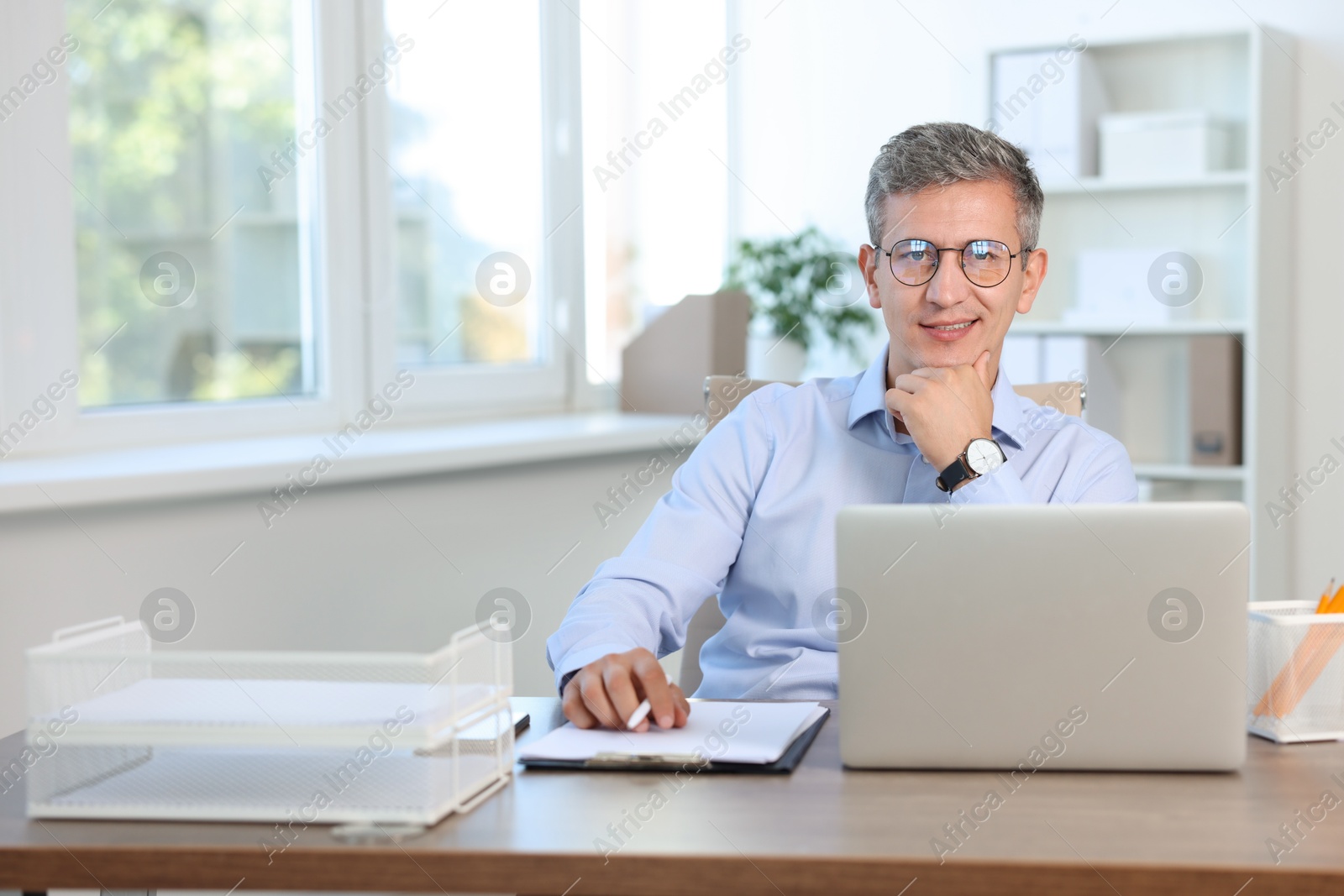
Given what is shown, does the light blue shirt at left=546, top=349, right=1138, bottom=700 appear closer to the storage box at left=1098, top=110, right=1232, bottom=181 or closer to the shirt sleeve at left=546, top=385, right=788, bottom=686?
the shirt sleeve at left=546, top=385, right=788, bottom=686

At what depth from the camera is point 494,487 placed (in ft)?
9.14

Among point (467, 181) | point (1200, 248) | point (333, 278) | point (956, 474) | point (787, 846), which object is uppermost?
point (467, 181)

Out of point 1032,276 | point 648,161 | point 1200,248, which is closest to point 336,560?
point 1032,276

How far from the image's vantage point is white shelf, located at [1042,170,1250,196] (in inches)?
132

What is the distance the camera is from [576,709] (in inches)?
49.7

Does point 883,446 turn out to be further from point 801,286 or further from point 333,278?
point 801,286

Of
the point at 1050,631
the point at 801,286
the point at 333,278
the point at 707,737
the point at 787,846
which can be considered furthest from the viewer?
the point at 801,286

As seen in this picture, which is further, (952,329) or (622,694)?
(952,329)

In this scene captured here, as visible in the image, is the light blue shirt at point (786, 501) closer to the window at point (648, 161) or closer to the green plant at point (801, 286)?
the window at point (648, 161)

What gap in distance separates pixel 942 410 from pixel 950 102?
107 inches

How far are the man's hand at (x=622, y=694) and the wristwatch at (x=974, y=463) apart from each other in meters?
0.43

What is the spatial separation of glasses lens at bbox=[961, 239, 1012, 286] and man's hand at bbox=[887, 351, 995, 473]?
134 millimetres

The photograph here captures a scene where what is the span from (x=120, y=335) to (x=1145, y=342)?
8.91ft

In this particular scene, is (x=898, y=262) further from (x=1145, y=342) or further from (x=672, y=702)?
(x=1145, y=342)
